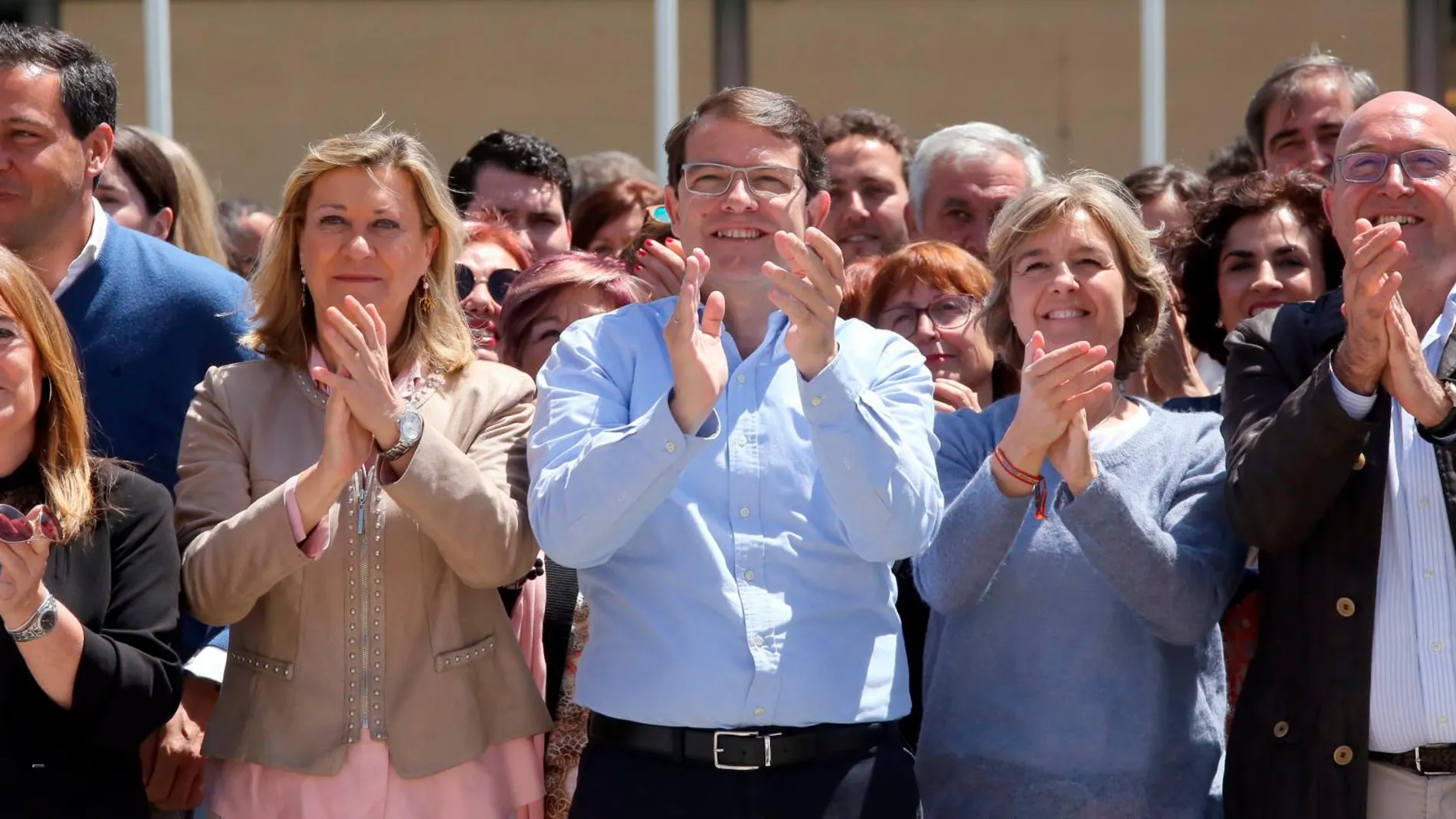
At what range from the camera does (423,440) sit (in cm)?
305

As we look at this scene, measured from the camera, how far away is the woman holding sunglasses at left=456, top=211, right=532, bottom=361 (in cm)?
466

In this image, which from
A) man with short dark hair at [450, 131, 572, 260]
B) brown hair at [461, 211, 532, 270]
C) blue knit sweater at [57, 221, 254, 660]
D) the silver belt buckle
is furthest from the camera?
man with short dark hair at [450, 131, 572, 260]

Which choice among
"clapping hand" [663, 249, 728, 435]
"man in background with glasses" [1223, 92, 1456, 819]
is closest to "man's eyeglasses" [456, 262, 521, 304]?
"clapping hand" [663, 249, 728, 435]

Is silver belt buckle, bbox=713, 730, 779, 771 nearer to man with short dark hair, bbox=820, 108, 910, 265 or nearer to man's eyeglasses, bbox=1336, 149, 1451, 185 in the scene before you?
man's eyeglasses, bbox=1336, 149, 1451, 185

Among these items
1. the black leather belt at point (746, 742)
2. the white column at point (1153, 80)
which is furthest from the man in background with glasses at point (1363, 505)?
the white column at point (1153, 80)

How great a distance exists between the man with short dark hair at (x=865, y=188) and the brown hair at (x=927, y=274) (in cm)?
142

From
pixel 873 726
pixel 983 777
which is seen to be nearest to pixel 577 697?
pixel 873 726

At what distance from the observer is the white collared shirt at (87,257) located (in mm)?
3828

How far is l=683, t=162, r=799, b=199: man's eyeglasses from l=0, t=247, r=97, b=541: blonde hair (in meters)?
1.16

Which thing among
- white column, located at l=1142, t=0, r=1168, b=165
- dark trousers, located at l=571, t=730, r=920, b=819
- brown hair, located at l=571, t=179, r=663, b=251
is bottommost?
dark trousers, located at l=571, t=730, r=920, b=819

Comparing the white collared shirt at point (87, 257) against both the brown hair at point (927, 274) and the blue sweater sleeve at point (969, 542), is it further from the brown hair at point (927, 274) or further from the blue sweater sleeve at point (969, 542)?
the blue sweater sleeve at point (969, 542)

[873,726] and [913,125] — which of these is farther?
[913,125]

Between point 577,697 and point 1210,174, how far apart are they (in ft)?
12.5

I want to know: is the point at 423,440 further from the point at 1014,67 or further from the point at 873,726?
the point at 1014,67
